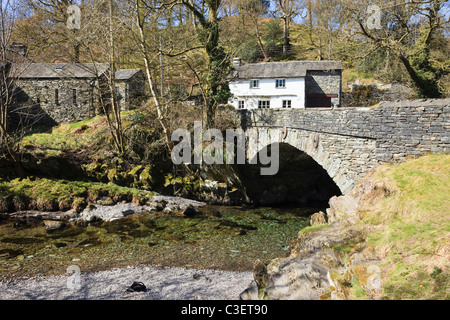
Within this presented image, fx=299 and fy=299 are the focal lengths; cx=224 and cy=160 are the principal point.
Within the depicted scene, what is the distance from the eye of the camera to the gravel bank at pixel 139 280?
898 cm

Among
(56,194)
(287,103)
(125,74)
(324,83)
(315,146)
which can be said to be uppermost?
(125,74)

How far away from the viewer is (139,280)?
992 centimetres

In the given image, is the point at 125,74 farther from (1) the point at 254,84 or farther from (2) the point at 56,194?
(2) the point at 56,194

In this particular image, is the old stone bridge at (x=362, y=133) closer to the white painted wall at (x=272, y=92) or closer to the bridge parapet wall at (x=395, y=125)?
the bridge parapet wall at (x=395, y=125)

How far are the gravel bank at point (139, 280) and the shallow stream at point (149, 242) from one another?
1.72ft

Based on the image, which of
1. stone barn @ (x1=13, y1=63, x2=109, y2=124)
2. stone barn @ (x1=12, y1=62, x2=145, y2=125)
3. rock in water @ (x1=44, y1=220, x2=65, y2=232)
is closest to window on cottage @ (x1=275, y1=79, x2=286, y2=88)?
stone barn @ (x1=12, y1=62, x2=145, y2=125)

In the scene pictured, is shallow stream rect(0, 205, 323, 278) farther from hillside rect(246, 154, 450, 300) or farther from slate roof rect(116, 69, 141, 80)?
slate roof rect(116, 69, 141, 80)

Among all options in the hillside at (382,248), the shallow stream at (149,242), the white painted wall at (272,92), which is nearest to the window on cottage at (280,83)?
the white painted wall at (272,92)

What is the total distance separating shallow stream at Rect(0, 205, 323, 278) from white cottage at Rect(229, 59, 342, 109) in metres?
15.3

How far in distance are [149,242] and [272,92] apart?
68.8ft

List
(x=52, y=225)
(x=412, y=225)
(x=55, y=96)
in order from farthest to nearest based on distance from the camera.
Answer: (x=55, y=96) < (x=52, y=225) < (x=412, y=225)

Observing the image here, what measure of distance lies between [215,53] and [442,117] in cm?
1449

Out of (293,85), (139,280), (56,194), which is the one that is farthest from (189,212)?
(293,85)

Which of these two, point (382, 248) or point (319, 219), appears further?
point (319, 219)
